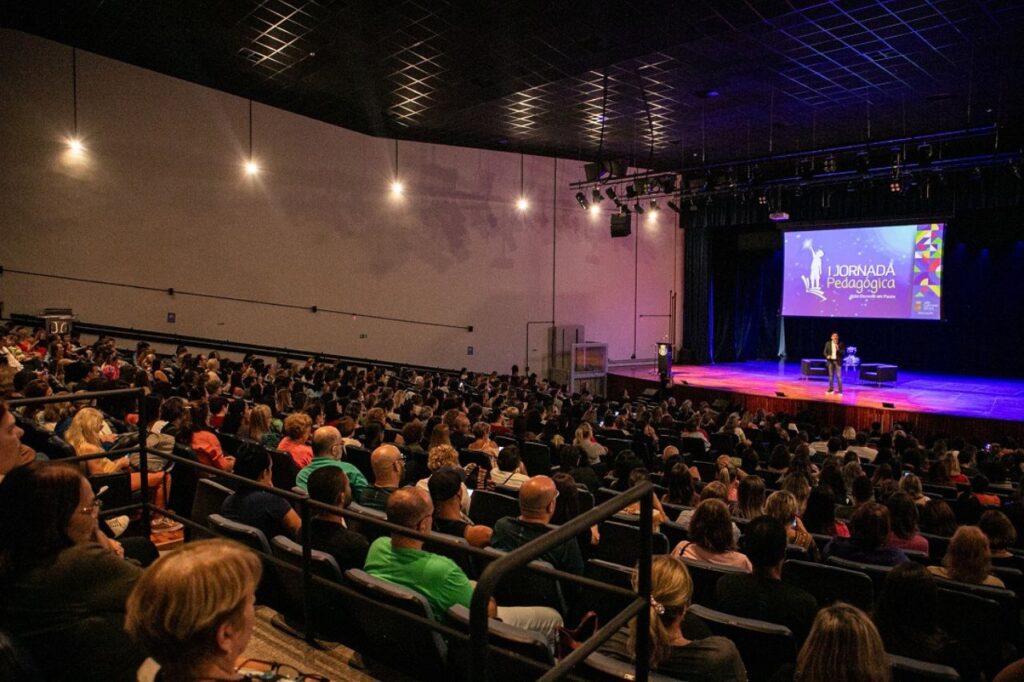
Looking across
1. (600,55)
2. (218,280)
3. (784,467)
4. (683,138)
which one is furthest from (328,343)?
(784,467)

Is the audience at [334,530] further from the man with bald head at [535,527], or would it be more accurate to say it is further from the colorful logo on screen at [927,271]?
the colorful logo on screen at [927,271]

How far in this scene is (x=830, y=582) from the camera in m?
3.38

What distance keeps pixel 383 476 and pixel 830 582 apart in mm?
2579

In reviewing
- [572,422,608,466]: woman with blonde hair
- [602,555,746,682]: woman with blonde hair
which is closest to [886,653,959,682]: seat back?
[602,555,746,682]: woman with blonde hair

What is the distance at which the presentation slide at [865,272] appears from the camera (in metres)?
16.3

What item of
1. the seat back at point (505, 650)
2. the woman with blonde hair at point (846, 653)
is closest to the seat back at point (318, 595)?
the seat back at point (505, 650)

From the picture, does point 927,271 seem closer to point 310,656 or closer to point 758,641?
point 758,641

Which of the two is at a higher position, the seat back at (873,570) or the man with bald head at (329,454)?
the man with bald head at (329,454)

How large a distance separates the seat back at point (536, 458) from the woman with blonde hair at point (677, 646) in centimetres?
453

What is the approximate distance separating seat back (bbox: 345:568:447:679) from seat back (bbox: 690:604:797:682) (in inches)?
44.8

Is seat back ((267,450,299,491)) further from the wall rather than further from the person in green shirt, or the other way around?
the wall

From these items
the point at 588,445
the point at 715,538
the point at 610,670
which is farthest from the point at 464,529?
the point at 588,445

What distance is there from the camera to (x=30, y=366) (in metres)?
8.18

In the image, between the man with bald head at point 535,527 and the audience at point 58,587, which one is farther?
the man with bald head at point 535,527
